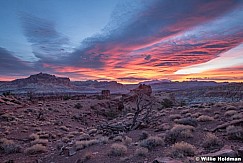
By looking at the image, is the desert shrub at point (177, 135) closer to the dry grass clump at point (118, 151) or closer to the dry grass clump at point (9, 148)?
the dry grass clump at point (118, 151)


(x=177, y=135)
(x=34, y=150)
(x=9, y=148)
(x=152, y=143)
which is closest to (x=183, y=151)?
(x=152, y=143)

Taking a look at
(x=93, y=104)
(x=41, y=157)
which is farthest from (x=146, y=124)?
(x=93, y=104)

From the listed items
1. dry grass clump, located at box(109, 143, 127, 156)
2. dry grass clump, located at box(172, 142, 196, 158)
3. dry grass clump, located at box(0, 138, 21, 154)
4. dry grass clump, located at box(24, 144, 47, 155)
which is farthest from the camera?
dry grass clump, located at box(0, 138, 21, 154)

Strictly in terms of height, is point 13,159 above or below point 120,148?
below

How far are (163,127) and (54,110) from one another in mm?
24839

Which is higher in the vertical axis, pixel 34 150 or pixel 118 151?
pixel 118 151

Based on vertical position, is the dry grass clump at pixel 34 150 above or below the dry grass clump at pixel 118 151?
below

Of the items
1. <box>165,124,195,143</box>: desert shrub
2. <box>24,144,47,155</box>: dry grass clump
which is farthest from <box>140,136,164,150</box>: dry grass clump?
<box>24,144,47,155</box>: dry grass clump

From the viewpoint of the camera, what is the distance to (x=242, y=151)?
7074 millimetres

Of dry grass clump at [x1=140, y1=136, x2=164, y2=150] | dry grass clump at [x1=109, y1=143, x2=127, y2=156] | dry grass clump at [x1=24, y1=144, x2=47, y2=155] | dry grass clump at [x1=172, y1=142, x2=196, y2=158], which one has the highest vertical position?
dry grass clump at [x1=172, y1=142, x2=196, y2=158]

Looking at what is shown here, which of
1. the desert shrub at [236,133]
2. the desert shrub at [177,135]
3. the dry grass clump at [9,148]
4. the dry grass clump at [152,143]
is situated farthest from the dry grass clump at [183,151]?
the dry grass clump at [9,148]

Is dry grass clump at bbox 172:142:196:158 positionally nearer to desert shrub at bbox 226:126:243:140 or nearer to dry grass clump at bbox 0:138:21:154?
desert shrub at bbox 226:126:243:140

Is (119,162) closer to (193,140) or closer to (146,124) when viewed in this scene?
(193,140)

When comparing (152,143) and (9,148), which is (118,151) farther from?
(9,148)
